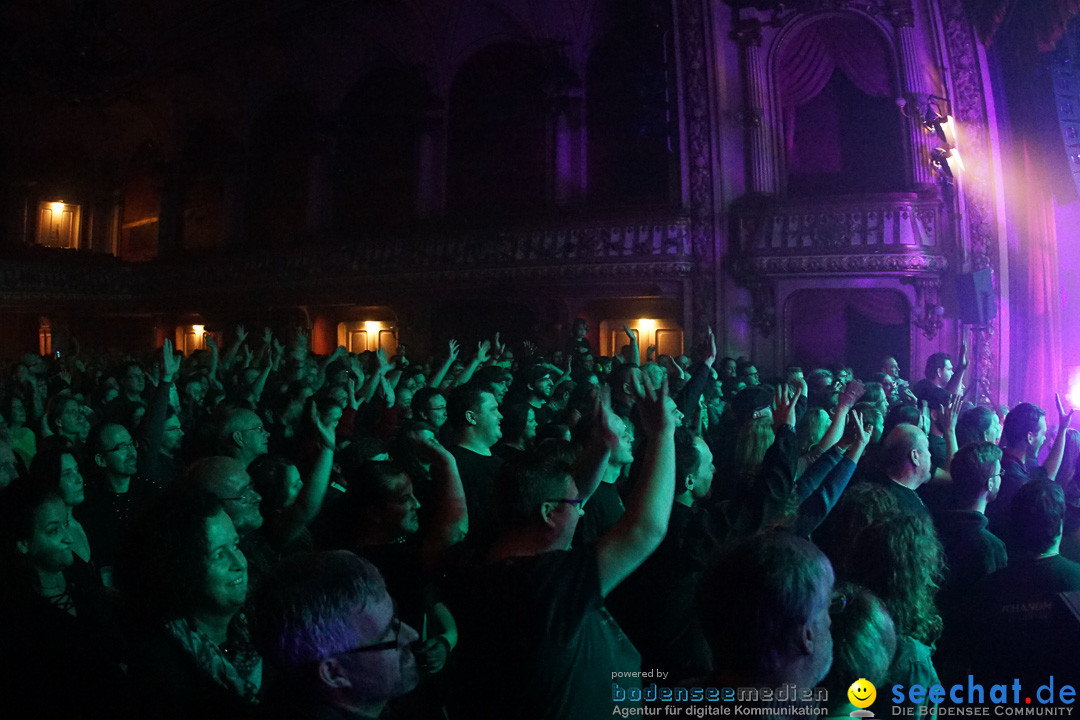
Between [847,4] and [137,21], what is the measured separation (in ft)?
58.7

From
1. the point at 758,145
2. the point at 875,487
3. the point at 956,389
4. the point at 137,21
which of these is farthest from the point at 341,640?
the point at 137,21

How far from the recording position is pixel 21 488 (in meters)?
2.34

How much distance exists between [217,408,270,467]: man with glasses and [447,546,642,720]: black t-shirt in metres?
2.04

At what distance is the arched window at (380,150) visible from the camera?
17.6 m

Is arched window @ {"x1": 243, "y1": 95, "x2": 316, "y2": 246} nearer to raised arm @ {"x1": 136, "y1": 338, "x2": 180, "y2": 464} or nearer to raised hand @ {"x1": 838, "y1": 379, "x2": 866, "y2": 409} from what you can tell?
raised arm @ {"x1": 136, "y1": 338, "x2": 180, "y2": 464}

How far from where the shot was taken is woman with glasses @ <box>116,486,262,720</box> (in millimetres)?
1726

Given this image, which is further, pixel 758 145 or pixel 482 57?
pixel 482 57

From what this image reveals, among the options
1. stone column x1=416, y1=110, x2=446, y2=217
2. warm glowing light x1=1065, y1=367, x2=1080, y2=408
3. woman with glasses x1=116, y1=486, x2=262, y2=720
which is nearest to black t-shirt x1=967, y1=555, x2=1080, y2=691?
woman with glasses x1=116, y1=486, x2=262, y2=720

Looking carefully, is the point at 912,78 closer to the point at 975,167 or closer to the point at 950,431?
the point at 975,167

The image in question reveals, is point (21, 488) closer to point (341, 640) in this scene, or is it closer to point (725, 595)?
point (341, 640)

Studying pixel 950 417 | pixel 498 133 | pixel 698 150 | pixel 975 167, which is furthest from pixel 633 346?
pixel 498 133

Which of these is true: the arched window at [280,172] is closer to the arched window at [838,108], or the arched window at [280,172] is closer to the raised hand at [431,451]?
the arched window at [838,108]

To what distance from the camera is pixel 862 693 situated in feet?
5.70

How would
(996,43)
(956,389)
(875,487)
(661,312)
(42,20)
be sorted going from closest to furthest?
1. (875,487)
2. (956,389)
3. (996,43)
4. (661,312)
5. (42,20)
